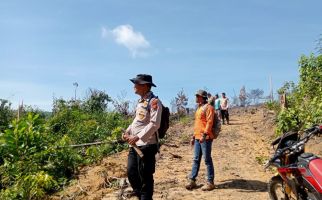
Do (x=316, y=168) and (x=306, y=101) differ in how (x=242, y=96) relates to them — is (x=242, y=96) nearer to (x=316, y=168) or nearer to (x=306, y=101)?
(x=306, y=101)

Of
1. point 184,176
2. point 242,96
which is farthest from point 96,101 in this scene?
point 242,96

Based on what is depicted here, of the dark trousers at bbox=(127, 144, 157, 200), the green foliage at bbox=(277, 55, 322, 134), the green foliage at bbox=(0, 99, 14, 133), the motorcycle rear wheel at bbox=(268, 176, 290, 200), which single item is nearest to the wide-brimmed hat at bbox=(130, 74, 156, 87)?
the dark trousers at bbox=(127, 144, 157, 200)

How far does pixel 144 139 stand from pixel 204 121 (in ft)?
7.14

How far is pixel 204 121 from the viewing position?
7.18 meters

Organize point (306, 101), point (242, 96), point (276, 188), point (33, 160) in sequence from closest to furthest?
point (276, 188) → point (33, 160) → point (306, 101) → point (242, 96)

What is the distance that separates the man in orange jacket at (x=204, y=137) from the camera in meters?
7.02

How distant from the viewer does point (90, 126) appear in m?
15.1

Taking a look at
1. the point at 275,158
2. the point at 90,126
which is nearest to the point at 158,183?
the point at 275,158

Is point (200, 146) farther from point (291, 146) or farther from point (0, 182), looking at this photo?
point (0, 182)

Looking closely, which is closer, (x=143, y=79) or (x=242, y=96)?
(x=143, y=79)

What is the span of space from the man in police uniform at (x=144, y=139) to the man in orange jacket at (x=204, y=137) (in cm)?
183

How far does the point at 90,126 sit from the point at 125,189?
25.9ft

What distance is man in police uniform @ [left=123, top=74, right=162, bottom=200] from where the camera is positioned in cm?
524

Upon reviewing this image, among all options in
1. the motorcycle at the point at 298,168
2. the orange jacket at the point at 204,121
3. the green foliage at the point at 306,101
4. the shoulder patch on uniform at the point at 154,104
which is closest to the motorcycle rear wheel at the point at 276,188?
the motorcycle at the point at 298,168
